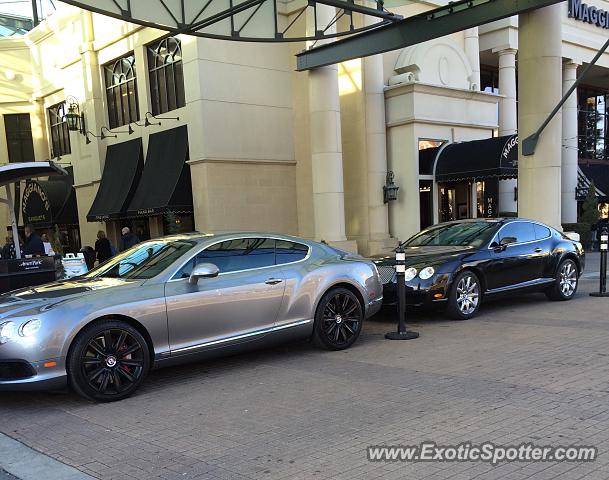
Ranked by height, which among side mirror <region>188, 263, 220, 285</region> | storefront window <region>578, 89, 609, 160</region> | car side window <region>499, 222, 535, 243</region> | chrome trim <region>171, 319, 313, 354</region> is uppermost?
storefront window <region>578, 89, 609, 160</region>

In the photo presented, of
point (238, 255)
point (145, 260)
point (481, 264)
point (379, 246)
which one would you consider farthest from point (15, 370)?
point (379, 246)

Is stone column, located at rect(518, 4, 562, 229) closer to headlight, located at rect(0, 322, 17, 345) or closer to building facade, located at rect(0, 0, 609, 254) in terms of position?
building facade, located at rect(0, 0, 609, 254)

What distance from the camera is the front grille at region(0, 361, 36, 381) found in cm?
483

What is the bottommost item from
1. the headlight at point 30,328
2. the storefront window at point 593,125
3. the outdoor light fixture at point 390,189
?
the headlight at point 30,328

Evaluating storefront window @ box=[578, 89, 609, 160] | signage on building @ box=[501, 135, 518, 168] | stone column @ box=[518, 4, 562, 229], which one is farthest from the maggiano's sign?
stone column @ box=[518, 4, 562, 229]

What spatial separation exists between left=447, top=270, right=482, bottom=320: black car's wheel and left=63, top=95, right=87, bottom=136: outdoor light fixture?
1985cm

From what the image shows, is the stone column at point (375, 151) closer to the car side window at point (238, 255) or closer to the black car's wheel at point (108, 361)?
the car side window at point (238, 255)

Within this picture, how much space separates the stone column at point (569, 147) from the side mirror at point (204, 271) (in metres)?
22.7

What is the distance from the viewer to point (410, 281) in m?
8.06

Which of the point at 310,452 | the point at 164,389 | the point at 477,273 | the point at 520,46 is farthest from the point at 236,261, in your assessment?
the point at 520,46

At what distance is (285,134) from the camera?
19812 mm

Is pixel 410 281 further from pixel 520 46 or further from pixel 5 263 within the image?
pixel 520 46

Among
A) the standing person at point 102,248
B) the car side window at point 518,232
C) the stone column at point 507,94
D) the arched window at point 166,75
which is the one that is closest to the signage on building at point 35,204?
the arched window at point 166,75

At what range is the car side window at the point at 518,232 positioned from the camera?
9075 mm
